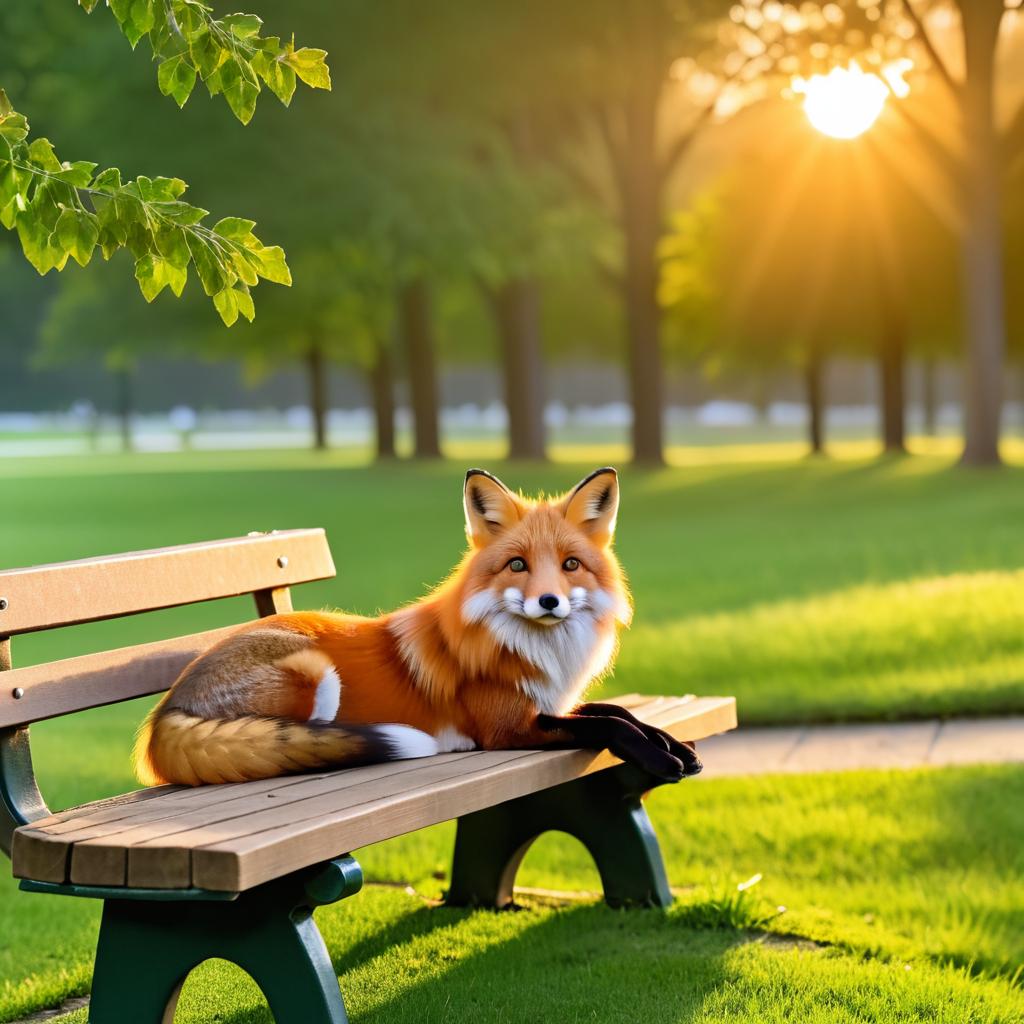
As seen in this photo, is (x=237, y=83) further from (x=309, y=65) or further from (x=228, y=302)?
(x=228, y=302)

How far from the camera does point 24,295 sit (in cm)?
6762

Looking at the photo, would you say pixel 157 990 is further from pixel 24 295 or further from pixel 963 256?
pixel 24 295

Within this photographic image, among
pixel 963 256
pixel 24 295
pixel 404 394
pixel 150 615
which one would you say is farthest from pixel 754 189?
pixel 404 394

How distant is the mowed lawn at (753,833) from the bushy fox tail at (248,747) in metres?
0.88

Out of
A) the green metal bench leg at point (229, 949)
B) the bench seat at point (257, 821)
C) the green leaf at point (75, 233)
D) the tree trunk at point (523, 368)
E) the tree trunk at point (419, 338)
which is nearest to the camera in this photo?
the bench seat at point (257, 821)

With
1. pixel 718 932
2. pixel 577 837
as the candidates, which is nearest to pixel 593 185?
pixel 577 837

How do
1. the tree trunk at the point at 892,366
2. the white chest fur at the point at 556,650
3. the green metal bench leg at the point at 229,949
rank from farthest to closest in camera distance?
the tree trunk at the point at 892,366, the white chest fur at the point at 556,650, the green metal bench leg at the point at 229,949

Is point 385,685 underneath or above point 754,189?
underneath

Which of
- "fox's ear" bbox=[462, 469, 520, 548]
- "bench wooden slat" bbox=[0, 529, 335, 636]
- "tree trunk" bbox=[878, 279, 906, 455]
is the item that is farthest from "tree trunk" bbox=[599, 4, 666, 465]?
"fox's ear" bbox=[462, 469, 520, 548]

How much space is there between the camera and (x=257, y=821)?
353 centimetres

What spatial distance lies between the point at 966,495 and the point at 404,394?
73.1m

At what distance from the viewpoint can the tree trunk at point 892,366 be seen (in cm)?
3356

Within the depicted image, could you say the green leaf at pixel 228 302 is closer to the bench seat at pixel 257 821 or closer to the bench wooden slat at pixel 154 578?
the bench wooden slat at pixel 154 578

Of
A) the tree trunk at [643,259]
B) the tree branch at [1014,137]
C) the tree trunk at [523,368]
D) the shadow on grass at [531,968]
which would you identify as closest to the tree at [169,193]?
the shadow on grass at [531,968]
